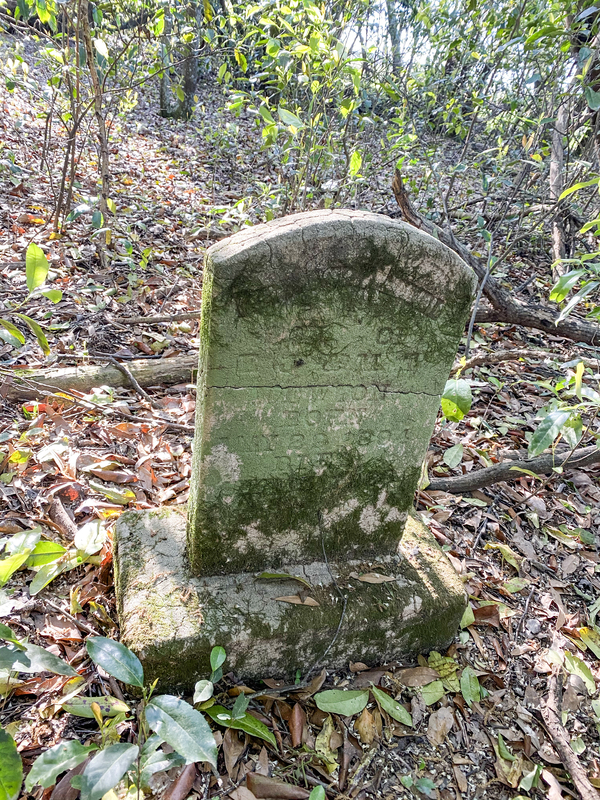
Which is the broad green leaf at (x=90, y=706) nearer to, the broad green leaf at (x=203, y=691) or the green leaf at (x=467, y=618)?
the broad green leaf at (x=203, y=691)

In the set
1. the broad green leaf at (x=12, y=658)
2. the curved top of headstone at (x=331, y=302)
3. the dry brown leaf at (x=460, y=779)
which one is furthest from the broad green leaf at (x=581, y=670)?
the broad green leaf at (x=12, y=658)

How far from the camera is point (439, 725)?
5.51ft

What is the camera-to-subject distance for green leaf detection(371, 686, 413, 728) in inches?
64.7

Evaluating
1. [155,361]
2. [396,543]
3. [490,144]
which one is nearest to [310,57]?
[155,361]

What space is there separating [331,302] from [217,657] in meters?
1.12

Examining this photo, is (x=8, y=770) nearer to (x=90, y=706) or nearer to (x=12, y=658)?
(x=12, y=658)

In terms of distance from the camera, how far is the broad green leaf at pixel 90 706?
52.6 inches

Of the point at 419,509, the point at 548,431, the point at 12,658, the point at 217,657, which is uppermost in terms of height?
the point at 548,431

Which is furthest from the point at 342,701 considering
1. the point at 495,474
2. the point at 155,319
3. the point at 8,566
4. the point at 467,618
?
the point at 155,319

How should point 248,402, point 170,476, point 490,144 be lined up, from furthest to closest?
1. point 490,144
2. point 170,476
3. point 248,402

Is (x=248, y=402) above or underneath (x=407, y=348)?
underneath

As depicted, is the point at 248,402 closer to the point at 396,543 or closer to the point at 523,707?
the point at 396,543

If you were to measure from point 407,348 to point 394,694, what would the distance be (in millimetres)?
1207

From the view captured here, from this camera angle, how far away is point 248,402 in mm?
1518
